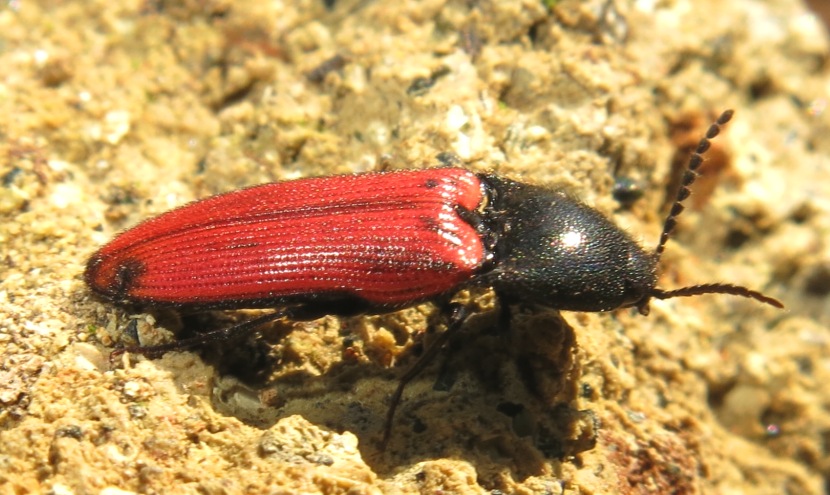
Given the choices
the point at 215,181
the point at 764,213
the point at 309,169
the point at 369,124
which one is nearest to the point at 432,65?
the point at 369,124

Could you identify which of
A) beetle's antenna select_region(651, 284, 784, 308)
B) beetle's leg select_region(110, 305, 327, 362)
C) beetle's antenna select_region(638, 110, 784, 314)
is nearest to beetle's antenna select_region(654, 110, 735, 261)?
beetle's antenna select_region(638, 110, 784, 314)

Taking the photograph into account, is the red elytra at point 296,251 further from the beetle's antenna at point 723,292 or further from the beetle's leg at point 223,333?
the beetle's antenna at point 723,292

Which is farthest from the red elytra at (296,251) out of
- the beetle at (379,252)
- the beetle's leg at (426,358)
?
the beetle's leg at (426,358)

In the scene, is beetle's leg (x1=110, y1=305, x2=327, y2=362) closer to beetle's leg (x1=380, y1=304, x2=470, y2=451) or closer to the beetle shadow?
the beetle shadow

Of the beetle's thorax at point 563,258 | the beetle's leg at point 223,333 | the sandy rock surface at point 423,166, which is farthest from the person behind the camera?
the beetle's thorax at point 563,258

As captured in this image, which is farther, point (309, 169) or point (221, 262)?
point (309, 169)

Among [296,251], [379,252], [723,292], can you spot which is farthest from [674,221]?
[296,251]

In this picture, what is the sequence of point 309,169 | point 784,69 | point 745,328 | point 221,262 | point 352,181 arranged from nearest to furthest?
point 221,262 < point 352,181 < point 309,169 < point 745,328 < point 784,69

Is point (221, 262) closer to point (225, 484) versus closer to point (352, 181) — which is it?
point (352, 181)
